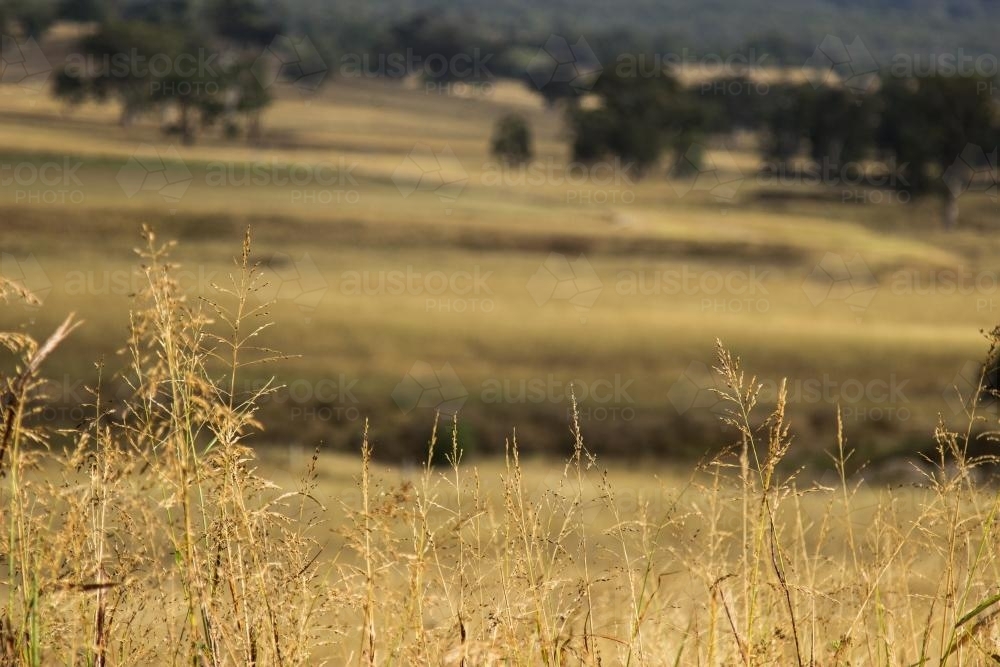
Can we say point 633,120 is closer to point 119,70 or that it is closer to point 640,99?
point 640,99

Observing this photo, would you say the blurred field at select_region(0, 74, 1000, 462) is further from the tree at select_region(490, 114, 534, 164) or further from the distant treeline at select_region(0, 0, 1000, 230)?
the tree at select_region(490, 114, 534, 164)

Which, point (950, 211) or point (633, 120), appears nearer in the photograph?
point (950, 211)

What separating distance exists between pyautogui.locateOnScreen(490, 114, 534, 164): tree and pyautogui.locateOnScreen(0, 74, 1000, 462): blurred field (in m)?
3.19

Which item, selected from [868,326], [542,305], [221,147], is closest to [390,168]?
[221,147]

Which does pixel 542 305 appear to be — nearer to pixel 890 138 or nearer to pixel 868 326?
pixel 868 326

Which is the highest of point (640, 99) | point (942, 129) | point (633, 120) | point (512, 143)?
point (942, 129)

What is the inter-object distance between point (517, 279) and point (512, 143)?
145 ft

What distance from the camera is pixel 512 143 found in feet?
310

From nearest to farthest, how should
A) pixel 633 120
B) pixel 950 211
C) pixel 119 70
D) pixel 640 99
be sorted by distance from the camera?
pixel 950 211, pixel 633 120, pixel 640 99, pixel 119 70

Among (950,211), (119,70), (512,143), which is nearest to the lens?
(950,211)

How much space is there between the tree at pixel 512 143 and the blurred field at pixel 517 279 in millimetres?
3192

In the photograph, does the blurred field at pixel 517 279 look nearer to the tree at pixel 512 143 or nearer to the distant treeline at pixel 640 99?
the distant treeline at pixel 640 99

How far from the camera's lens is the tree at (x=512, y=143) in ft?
310

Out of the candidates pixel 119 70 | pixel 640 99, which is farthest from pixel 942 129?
pixel 119 70
